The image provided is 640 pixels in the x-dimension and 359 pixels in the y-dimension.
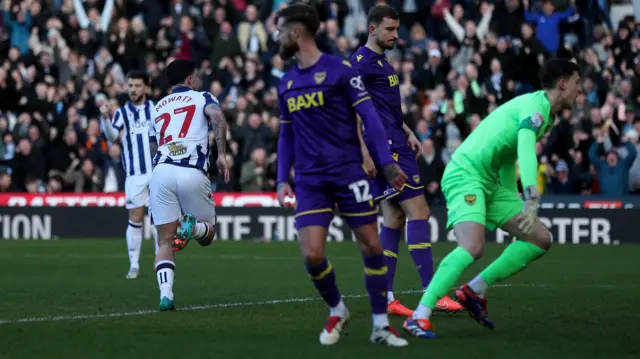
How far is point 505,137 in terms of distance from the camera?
30.5 feet

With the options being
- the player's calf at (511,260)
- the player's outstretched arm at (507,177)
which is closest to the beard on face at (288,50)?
the player's outstretched arm at (507,177)

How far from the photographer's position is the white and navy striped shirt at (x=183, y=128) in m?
11.3

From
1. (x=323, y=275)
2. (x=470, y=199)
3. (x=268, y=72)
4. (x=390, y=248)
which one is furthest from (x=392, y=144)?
(x=268, y=72)

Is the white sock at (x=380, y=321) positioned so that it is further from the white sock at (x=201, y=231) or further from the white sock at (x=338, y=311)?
the white sock at (x=201, y=231)

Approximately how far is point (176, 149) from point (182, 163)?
0.14 meters

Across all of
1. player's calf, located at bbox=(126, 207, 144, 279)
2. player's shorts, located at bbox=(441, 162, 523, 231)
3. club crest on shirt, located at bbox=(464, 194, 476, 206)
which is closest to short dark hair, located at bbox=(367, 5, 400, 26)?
player's shorts, located at bbox=(441, 162, 523, 231)

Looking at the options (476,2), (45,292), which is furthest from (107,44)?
(45,292)

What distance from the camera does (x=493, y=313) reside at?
10492mm

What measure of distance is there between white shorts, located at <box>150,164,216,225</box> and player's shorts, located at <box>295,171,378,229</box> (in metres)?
3.04

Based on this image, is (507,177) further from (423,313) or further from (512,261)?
(423,313)

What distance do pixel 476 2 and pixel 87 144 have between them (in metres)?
8.88

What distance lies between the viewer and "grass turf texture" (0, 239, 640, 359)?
8.26 meters

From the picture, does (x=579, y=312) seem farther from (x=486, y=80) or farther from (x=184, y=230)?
(x=486, y=80)

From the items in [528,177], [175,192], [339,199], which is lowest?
[175,192]
